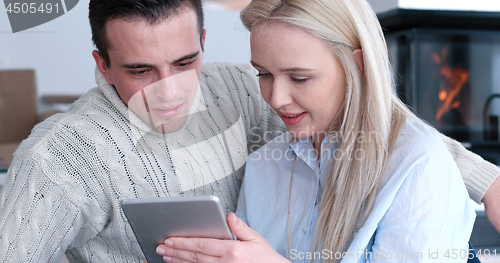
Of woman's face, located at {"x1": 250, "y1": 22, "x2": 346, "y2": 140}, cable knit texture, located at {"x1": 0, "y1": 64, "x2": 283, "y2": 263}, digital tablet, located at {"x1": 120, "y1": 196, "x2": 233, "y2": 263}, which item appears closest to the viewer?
digital tablet, located at {"x1": 120, "y1": 196, "x2": 233, "y2": 263}

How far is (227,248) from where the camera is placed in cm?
77

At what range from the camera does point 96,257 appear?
3.57 ft

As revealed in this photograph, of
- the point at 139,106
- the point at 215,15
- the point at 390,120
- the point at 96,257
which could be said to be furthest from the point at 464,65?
the point at 96,257

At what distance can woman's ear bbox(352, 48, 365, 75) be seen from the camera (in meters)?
0.87

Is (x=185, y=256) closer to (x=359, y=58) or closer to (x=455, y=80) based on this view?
(x=359, y=58)

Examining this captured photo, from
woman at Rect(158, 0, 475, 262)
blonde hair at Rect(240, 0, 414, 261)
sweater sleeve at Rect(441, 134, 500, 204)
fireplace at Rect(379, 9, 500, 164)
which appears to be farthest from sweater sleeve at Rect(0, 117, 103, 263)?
fireplace at Rect(379, 9, 500, 164)

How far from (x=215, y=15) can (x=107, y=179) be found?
4.60 feet

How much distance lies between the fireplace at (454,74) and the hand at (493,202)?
1378mm

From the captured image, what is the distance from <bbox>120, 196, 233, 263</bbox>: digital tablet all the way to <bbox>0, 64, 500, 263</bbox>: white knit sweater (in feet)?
0.83

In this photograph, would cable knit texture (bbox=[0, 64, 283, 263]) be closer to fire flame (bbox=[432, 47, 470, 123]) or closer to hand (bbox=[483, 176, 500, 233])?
hand (bbox=[483, 176, 500, 233])

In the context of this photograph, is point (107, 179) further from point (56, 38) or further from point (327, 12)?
point (56, 38)

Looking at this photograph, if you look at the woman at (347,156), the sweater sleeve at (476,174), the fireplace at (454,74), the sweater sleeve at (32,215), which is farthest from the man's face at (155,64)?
the fireplace at (454,74)

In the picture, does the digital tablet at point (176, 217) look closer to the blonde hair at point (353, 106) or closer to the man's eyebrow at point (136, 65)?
the blonde hair at point (353, 106)

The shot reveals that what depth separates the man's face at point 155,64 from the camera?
3.21 feet
